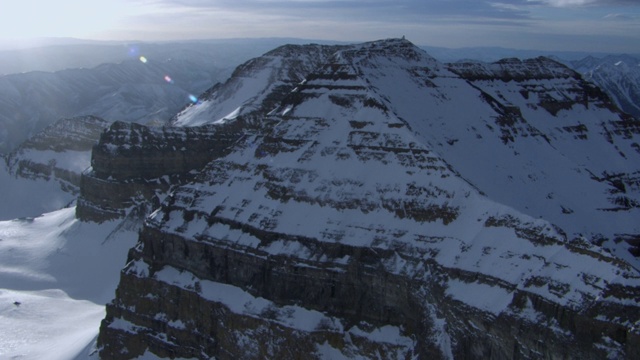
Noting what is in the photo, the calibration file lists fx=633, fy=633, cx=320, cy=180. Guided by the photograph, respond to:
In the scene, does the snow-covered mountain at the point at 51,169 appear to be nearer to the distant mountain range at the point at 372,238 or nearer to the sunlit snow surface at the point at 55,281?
the sunlit snow surface at the point at 55,281

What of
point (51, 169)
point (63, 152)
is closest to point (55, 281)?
point (51, 169)

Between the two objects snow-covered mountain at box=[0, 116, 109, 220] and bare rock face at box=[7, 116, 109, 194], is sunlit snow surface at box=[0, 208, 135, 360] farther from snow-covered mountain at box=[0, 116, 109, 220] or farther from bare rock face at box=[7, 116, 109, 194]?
bare rock face at box=[7, 116, 109, 194]

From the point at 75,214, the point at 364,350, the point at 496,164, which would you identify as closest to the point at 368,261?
the point at 364,350

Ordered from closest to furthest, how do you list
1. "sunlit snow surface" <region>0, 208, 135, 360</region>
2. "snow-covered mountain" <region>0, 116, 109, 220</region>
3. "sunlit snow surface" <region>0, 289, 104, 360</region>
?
"sunlit snow surface" <region>0, 289, 104, 360</region>
"sunlit snow surface" <region>0, 208, 135, 360</region>
"snow-covered mountain" <region>0, 116, 109, 220</region>

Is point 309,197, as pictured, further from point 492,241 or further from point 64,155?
point 64,155

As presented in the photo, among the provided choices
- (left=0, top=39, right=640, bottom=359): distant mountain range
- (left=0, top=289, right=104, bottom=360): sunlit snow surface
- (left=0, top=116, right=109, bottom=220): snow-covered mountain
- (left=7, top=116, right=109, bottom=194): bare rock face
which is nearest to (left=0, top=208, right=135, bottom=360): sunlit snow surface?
(left=0, top=289, right=104, bottom=360): sunlit snow surface

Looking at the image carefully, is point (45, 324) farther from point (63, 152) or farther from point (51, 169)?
point (63, 152)

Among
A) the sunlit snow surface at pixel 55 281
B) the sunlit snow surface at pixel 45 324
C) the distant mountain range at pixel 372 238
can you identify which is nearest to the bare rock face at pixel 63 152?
the sunlit snow surface at pixel 55 281

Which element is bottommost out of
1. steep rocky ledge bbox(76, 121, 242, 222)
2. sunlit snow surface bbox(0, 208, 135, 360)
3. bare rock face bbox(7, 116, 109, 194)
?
sunlit snow surface bbox(0, 208, 135, 360)
